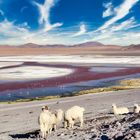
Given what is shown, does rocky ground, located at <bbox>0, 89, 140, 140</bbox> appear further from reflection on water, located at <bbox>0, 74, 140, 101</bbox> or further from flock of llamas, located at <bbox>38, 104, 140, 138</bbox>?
reflection on water, located at <bbox>0, 74, 140, 101</bbox>

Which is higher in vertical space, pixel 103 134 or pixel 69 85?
pixel 69 85

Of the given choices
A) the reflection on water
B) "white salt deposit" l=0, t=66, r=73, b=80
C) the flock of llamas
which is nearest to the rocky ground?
the flock of llamas

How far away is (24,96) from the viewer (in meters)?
38.2

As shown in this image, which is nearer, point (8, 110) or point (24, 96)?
point (8, 110)

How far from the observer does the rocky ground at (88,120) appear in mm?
13141

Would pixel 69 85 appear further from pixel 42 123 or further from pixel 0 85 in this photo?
pixel 42 123

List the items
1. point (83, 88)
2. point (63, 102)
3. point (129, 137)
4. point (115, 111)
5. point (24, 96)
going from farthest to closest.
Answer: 1. point (83, 88)
2. point (24, 96)
3. point (63, 102)
4. point (115, 111)
5. point (129, 137)

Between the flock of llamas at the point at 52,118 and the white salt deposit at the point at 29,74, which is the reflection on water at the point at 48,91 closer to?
the white salt deposit at the point at 29,74

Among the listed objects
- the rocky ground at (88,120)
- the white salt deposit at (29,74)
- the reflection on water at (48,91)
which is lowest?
the rocky ground at (88,120)

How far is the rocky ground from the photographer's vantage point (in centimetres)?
1314

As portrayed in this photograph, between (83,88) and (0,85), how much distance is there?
10.0 m

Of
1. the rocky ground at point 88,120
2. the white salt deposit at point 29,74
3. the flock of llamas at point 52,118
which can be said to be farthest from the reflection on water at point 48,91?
the flock of llamas at point 52,118

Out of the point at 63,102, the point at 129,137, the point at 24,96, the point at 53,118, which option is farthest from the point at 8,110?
the point at 129,137

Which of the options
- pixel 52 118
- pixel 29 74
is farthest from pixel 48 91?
pixel 52 118
